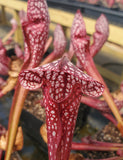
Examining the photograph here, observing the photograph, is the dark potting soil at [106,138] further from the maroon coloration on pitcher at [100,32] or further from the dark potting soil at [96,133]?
the maroon coloration on pitcher at [100,32]

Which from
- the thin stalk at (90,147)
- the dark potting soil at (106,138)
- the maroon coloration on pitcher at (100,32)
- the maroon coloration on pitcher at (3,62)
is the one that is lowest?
the dark potting soil at (106,138)

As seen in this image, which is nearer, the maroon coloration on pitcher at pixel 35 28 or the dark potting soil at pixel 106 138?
the maroon coloration on pitcher at pixel 35 28

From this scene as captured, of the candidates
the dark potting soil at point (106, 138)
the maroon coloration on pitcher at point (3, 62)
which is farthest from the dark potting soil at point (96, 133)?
the maroon coloration on pitcher at point (3, 62)

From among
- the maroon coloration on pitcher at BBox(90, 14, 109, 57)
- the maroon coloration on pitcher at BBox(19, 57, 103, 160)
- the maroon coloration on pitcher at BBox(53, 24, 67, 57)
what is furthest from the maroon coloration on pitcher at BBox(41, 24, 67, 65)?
the maroon coloration on pitcher at BBox(19, 57, 103, 160)

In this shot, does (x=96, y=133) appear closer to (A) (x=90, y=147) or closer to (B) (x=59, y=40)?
(A) (x=90, y=147)

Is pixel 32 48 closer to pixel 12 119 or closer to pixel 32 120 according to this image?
pixel 12 119

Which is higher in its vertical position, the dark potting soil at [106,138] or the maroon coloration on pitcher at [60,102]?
the maroon coloration on pitcher at [60,102]

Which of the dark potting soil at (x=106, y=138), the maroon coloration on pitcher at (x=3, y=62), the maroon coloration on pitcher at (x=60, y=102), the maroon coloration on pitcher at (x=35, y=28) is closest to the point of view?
the maroon coloration on pitcher at (x=60, y=102)

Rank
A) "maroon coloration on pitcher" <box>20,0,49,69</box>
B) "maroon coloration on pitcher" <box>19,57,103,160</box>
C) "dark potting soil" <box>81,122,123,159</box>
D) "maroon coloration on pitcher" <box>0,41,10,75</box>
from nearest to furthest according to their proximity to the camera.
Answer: "maroon coloration on pitcher" <box>19,57,103,160</box> → "maroon coloration on pitcher" <box>20,0,49,69</box> → "dark potting soil" <box>81,122,123,159</box> → "maroon coloration on pitcher" <box>0,41,10,75</box>

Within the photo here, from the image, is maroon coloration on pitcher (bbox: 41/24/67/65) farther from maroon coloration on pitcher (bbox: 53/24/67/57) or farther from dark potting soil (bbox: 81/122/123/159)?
dark potting soil (bbox: 81/122/123/159)
